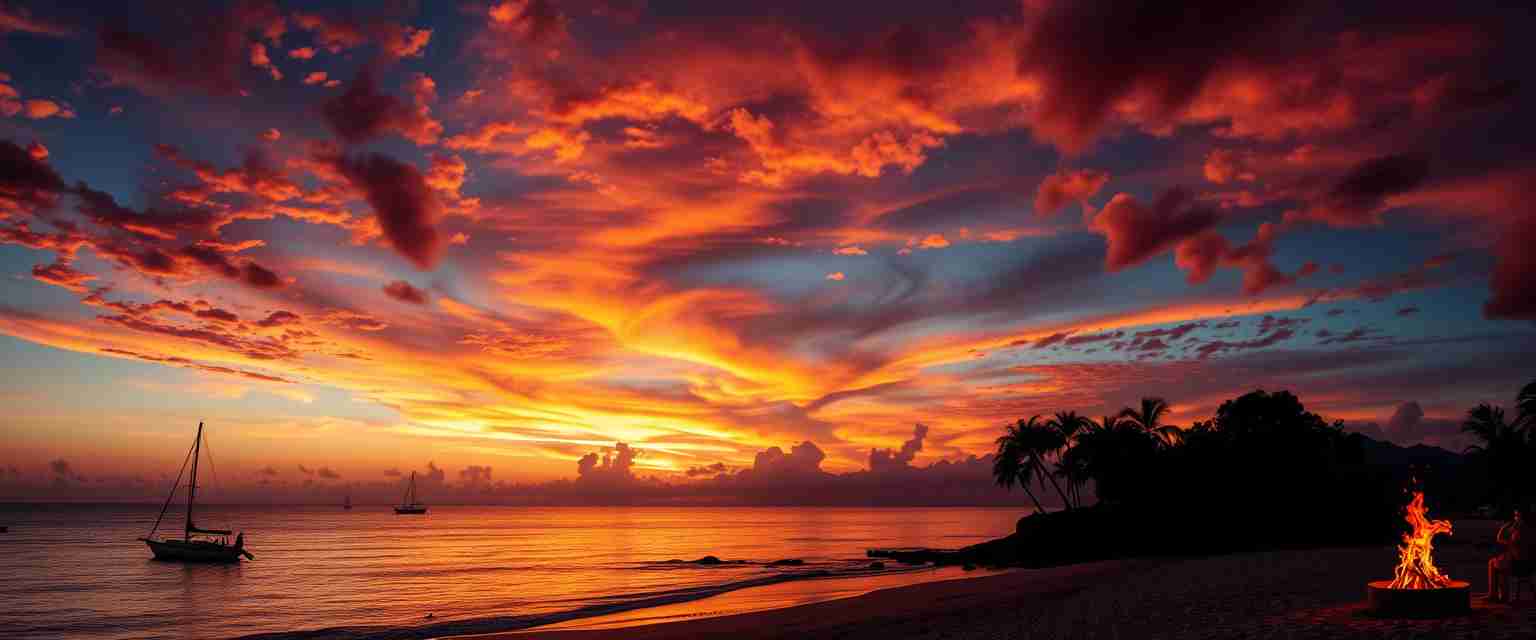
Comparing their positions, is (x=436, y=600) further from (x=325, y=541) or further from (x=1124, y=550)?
(x=325, y=541)

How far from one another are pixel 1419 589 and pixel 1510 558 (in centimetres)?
233

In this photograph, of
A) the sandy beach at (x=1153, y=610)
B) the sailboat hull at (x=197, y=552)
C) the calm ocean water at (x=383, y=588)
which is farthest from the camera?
the sailboat hull at (x=197, y=552)

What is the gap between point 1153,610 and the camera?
20531 millimetres

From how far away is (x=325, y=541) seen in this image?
12300 centimetres

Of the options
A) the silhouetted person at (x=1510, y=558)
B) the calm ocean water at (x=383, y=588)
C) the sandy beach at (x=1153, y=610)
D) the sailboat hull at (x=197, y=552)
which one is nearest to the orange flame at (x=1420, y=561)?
the sandy beach at (x=1153, y=610)

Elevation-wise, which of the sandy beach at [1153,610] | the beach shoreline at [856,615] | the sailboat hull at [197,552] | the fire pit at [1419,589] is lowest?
the sailboat hull at [197,552]

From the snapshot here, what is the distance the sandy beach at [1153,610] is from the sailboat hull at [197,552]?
65.5 metres

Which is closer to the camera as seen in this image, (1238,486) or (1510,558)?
(1510,558)

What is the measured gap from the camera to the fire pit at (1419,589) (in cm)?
1442

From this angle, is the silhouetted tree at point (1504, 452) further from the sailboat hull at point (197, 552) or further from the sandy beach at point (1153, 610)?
the sailboat hull at point (197, 552)

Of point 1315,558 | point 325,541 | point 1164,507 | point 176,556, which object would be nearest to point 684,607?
point 1315,558

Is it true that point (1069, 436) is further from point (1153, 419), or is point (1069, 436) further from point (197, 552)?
point (197, 552)

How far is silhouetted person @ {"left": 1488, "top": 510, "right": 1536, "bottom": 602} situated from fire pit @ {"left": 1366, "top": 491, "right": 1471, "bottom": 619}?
1.11 metres

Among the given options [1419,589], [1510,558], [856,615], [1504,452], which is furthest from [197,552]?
[1504,452]
